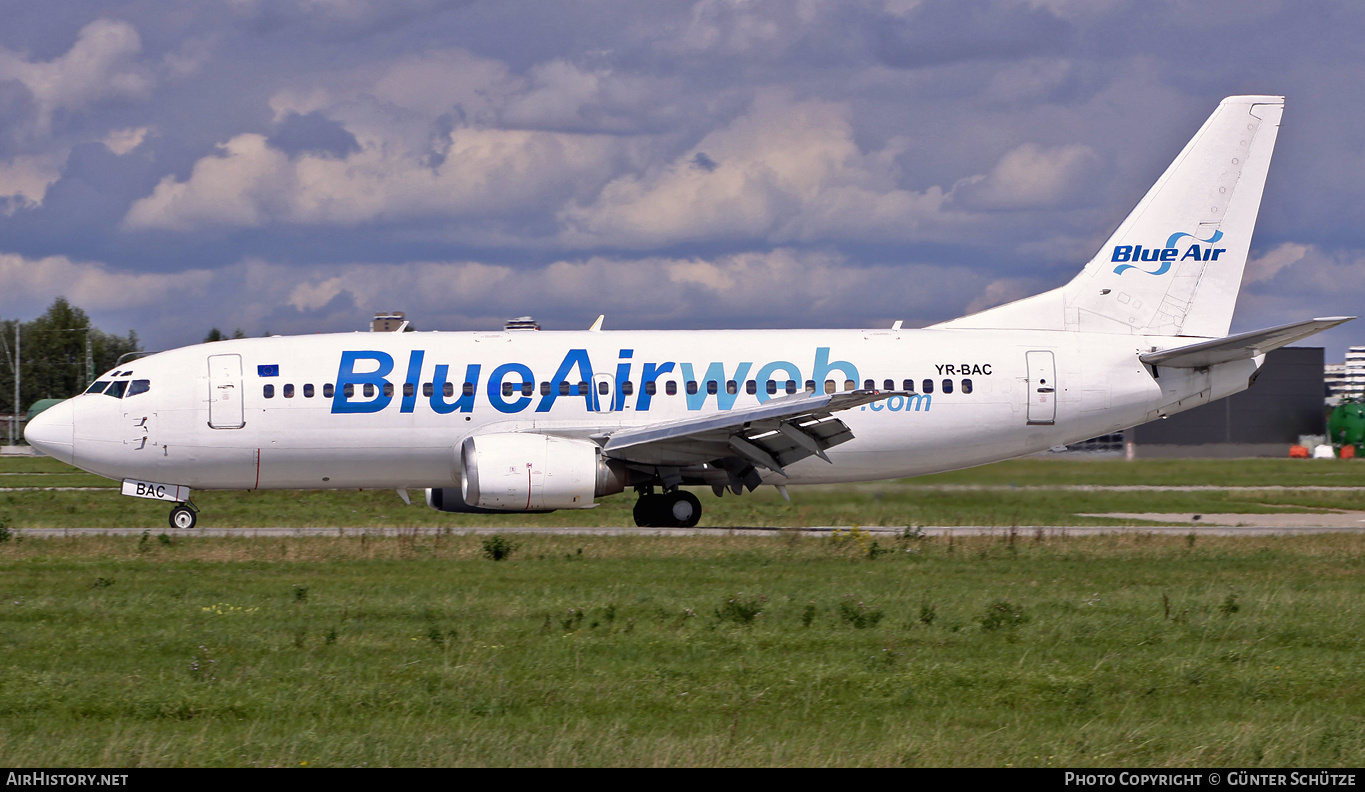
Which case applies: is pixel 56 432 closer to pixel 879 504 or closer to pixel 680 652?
pixel 879 504

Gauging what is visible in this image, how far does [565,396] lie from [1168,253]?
42.6ft

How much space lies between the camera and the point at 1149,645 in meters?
12.3

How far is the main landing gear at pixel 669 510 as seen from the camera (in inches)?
984

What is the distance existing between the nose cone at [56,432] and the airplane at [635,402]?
0.04 metres

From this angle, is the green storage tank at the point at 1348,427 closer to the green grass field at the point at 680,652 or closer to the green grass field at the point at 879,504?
the green grass field at the point at 879,504

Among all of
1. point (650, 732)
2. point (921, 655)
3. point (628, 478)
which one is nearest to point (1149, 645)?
point (921, 655)

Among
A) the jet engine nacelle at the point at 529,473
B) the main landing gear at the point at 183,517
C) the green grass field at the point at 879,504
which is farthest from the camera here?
the green grass field at the point at 879,504

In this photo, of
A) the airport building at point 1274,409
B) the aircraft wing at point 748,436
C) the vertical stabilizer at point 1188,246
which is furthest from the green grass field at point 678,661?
the airport building at point 1274,409

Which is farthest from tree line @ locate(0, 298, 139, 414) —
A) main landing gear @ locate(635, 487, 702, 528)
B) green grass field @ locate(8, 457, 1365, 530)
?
main landing gear @ locate(635, 487, 702, 528)

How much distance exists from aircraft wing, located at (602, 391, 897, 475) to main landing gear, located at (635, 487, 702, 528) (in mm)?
912

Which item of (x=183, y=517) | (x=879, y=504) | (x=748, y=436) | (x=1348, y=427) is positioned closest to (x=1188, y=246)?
(x=879, y=504)

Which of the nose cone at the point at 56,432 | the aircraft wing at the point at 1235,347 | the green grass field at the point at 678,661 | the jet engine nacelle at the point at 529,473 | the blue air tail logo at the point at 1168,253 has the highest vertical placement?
the blue air tail logo at the point at 1168,253

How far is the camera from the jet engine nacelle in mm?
23016

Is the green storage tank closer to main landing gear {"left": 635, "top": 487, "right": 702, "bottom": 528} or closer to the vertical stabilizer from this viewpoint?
the vertical stabilizer
